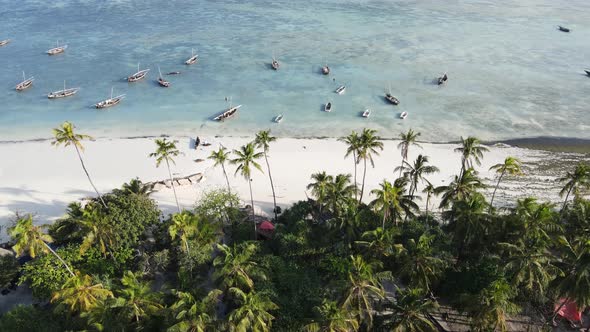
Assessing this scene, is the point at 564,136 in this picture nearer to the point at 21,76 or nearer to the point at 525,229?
the point at 525,229

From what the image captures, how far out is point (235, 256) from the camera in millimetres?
32812

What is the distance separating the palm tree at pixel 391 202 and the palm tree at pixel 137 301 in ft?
63.3

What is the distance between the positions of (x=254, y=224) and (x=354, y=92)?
44396 millimetres

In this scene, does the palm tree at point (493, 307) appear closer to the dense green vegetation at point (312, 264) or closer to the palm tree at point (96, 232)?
the dense green vegetation at point (312, 264)

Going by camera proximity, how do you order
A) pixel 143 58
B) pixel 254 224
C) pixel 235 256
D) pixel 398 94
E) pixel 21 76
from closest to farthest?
pixel 235 256, pixel 254 224, pixel 398 94, pixel 21 76, pixel 143 58

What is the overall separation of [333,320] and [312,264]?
10.9m

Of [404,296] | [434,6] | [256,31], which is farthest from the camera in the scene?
[434,6]

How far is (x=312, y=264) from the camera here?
38.0 metres

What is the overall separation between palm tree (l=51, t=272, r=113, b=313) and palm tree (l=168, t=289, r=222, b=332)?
6.01 meters

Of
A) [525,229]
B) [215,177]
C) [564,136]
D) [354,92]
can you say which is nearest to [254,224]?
[215,177]

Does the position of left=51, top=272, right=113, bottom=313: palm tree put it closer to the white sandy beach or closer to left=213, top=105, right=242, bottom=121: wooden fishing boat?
the white sandy beach

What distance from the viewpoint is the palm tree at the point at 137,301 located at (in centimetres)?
2912

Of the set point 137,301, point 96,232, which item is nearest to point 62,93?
point 96,232

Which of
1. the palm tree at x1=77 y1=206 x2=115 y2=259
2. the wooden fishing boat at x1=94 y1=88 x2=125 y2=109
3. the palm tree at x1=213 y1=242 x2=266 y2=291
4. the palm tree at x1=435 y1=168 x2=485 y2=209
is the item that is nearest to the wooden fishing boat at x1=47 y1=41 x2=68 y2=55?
the wooden fishing boat at x1=94 y1=88 x2=125 y2=109
